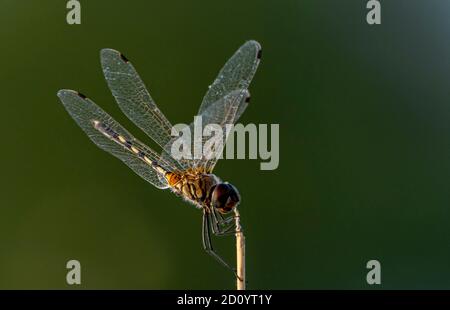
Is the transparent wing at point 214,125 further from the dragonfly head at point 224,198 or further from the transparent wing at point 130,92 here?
the transparent wing at point 130,92

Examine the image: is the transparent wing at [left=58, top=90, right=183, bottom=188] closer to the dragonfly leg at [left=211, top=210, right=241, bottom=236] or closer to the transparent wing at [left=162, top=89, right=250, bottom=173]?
the transparent wing at [left=162, top=89, right=250, bottom=173]

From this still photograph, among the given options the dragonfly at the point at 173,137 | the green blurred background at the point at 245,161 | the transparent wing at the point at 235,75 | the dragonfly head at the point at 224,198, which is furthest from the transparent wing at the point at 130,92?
the green blurred background at the point at 245,161

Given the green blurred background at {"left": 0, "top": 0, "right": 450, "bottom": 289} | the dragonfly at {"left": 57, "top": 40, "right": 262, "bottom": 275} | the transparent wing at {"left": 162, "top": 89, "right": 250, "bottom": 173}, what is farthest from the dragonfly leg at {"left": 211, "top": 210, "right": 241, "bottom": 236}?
the green blurred background at {"left": 0, "top": 0, "right": 450, "bottom": 289}

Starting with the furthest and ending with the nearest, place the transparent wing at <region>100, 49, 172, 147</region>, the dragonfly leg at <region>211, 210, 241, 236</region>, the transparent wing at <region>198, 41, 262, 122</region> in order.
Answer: the transparent wing at <region>100, 49, 172, 147</region> → the transparent wing at <region>198, 41, 262, 122</region> → the dragonfly leg at <region>211, 210, 241, 236</region>

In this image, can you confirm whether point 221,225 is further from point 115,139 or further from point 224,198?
point 115,139
